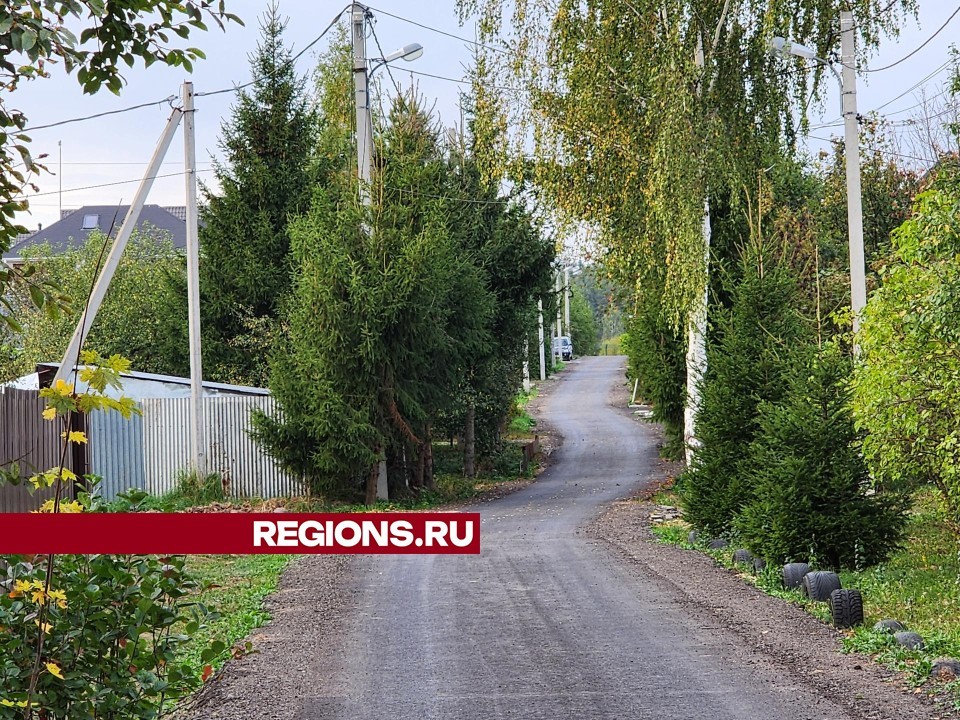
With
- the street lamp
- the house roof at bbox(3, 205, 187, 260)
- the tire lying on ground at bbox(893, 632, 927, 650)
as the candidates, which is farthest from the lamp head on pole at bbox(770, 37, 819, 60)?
the house roof at bbox(3, 205, 187, 260)

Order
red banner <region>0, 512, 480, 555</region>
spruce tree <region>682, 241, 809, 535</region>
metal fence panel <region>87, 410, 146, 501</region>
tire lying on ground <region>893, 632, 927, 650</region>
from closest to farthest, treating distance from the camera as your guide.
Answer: red banner <region>0, 512, 480, 555</region>
tire lying on ground <region>893, 632, 927, 650</region>
spruce tree <region>682, 241, 809, 535</region>
metal fence panel <region>87, 410, 146, 501</region>

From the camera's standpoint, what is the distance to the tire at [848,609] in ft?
33.3

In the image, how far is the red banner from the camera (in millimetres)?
4246

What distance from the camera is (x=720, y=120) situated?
62.7 feet

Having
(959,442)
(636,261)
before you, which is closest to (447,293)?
(636,261)

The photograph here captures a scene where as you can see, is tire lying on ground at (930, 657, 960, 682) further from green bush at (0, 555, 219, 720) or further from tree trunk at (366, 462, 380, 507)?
tree trunk at (366, 462, 380, 507)

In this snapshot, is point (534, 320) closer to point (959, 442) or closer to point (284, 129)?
point (284, 129)

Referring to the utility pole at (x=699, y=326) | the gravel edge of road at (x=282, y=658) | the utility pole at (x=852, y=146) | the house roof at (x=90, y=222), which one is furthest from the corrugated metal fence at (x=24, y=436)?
the house roof at (x=90, y=222)

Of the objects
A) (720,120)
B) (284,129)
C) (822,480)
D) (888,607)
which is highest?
(284,129)

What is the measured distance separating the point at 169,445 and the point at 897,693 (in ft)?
55.6

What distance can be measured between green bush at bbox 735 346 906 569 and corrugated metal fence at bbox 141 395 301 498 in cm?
1136

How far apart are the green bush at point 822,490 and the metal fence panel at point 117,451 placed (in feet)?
43.4

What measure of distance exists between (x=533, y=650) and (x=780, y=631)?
7.82ft

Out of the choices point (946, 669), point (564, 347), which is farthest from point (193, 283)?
point (564, 347)
